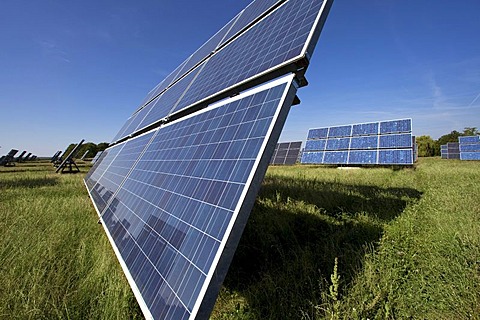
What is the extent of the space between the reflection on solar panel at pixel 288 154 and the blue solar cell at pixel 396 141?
26.7 feet

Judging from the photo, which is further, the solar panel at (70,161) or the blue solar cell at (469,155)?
the blue solar cell at (469,155)

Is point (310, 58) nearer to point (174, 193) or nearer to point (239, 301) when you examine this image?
point (174, 193)

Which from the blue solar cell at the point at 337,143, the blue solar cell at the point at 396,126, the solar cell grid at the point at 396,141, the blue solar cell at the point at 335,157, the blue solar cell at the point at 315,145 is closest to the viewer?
the solar cell grid at the point at 396,141

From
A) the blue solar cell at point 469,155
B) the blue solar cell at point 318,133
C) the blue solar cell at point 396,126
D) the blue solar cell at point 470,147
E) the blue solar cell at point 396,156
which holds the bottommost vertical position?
the blue solar cell at point 396,156

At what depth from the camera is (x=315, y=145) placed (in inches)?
808

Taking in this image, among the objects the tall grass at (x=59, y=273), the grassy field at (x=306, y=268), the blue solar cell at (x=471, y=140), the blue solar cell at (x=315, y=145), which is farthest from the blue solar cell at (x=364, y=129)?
the blue solar cell at (x=471, y=140)

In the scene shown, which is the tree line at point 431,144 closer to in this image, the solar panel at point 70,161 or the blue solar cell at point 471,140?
the blue solar cell at point 471,140

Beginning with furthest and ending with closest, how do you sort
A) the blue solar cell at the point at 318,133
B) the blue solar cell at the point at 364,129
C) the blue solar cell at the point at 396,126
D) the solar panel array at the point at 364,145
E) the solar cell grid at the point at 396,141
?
1. the blue solar cell at the point at 318,133
2. the blue solar cell at the point at 364,129
3. the blue solar cell at the point at 396,126
4. the solar cell grid at the point at 396,141
5. the solar panel array at the point at 364,145

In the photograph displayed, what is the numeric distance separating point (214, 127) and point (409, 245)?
3.03 m

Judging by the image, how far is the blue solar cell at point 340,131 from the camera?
19.2m

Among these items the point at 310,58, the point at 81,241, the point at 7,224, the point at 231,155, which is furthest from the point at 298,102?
the point at 7,224

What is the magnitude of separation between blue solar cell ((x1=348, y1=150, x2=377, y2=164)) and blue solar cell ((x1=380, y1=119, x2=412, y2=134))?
2242 mm

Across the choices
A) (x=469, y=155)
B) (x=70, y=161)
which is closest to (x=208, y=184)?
(x=70, y=161)

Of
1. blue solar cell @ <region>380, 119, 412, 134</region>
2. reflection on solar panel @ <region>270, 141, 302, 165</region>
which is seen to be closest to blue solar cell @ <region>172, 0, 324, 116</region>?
blue solar cell @ <region>380, 119, 412, 134</region>
